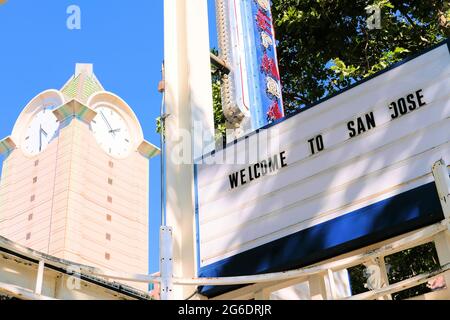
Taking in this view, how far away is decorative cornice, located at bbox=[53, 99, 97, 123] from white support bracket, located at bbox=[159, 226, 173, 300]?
232ft

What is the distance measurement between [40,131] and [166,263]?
7639 cm

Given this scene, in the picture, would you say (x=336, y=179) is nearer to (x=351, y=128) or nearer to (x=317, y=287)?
(x=351, y=128)

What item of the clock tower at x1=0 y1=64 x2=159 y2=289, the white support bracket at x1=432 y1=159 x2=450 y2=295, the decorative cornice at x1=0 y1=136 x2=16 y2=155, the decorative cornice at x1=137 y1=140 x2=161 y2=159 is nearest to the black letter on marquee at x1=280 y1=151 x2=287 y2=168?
the white support bracket at x1=432 y1=159 x2=450 y2=295

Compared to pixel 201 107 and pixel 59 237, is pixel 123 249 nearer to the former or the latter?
pixel 59 237

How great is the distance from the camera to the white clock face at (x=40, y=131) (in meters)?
76.5

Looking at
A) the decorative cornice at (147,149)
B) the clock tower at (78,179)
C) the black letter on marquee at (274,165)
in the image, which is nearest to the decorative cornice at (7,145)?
the clock tower at (78,179)

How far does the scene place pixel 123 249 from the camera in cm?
7556

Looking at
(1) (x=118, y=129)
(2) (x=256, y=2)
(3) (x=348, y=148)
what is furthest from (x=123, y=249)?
(3) (x=348, y=148)

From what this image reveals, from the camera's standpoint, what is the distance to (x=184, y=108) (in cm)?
1012

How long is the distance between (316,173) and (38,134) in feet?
249

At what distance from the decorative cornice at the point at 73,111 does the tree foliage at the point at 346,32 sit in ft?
198

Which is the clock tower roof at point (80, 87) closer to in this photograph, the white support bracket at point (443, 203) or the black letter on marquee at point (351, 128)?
the black letter on marquee at point (351, 128)

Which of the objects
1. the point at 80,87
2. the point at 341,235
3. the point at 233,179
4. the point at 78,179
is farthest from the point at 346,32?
the point at 80,87

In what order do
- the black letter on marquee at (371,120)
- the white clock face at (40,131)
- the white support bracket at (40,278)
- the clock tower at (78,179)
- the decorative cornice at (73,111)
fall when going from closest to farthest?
the white support bracket at (40,278), the black letter on marquee at (371,120), the clock tower at (78,179), the decorative cornice at (73,111), the white clock face at (40,131)
